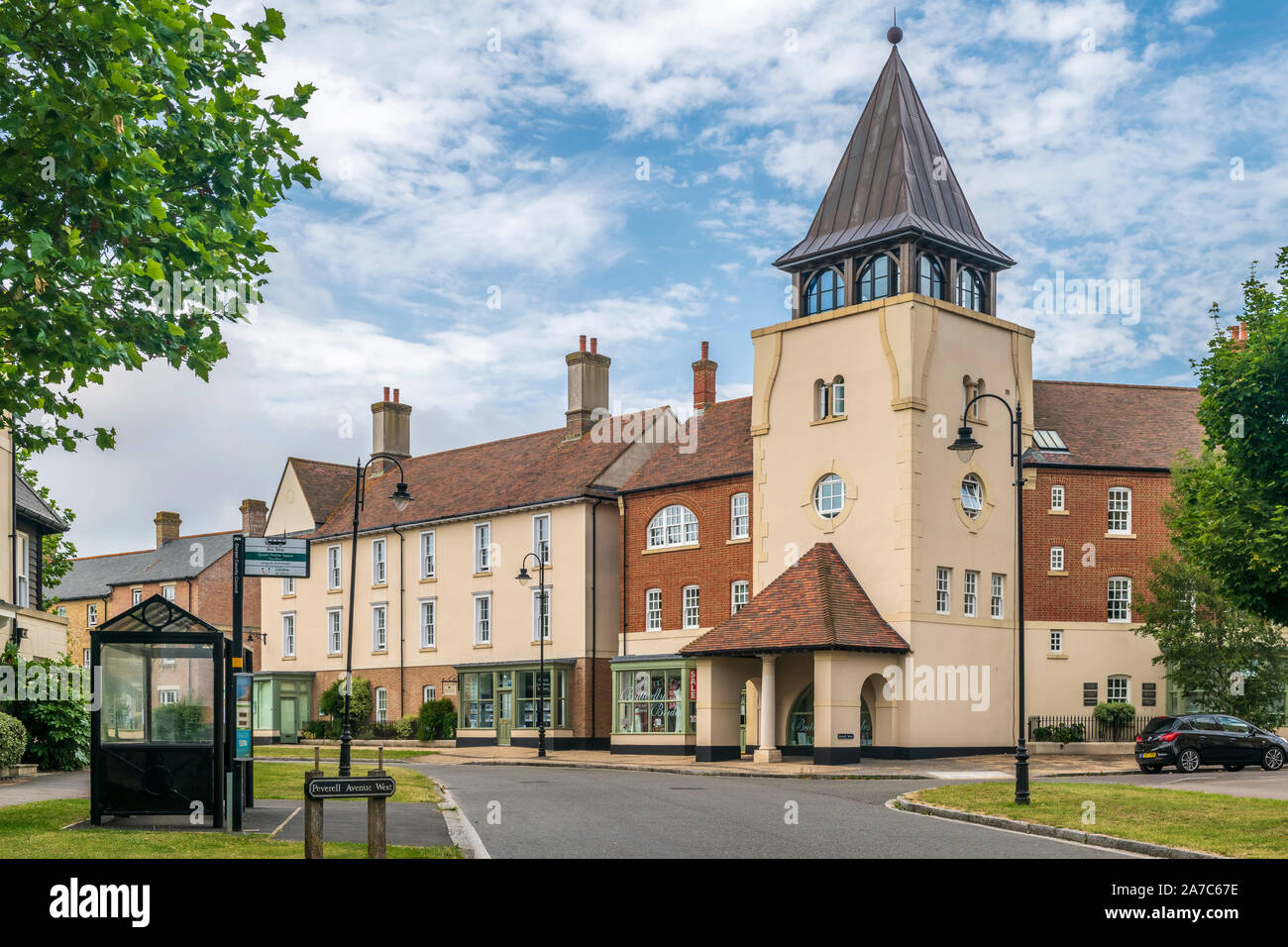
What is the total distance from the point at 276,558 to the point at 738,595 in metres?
29.3

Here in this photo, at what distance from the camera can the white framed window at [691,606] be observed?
1860 inches

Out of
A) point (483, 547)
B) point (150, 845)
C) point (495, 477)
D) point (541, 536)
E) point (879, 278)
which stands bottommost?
point (150, 845)

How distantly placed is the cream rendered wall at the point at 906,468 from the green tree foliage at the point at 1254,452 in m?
11.9

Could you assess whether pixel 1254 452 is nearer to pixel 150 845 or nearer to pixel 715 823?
pixel 715 823

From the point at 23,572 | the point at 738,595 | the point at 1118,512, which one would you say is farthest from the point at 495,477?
the point at 1118,512

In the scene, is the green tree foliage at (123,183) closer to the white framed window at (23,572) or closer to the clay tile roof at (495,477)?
the white framed window at (23,572)

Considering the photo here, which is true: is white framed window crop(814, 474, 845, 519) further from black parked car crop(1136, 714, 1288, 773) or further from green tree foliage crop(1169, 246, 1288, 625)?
green tree foliage crop(1169, 246, 1288, 625)

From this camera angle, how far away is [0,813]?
1908 centimetres

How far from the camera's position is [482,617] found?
5434 cm

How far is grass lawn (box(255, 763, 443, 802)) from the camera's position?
932 inches

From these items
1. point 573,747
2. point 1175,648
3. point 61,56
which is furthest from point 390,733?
point 61,56

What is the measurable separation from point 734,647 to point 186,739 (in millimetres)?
21750

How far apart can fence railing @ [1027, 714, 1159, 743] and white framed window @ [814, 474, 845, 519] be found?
8.51 meters
